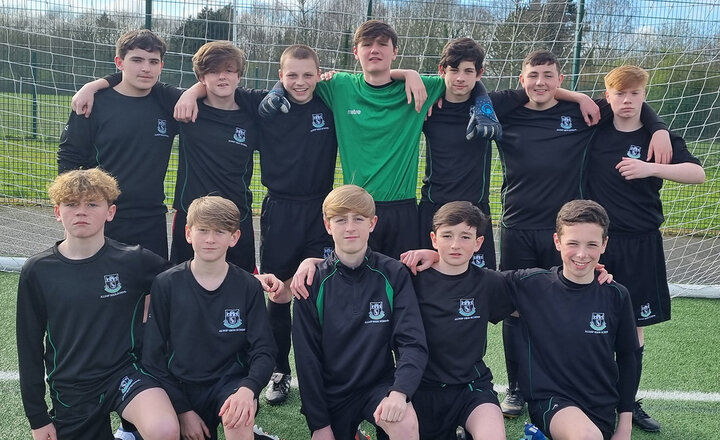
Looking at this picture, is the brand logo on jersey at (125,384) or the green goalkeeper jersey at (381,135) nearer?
the brand logo on jersey at (125,384)

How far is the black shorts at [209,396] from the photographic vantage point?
2.43 meters

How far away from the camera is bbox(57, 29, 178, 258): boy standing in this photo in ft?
10.5

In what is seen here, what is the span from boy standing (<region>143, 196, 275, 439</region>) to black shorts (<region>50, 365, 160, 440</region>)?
8 cm

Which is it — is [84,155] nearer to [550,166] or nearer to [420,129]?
[420,129]

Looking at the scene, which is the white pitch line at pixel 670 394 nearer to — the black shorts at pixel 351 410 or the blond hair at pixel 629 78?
the black shorts at pixel 351 410

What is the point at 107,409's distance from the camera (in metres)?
2.45

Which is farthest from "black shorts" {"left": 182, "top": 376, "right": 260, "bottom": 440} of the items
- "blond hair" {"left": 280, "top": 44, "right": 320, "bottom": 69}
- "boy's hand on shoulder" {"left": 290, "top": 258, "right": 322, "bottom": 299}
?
"blond hair" {"left": 280, "top": 44, "right": 320, "bottom": 69}

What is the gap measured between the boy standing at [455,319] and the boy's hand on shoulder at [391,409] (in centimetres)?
30

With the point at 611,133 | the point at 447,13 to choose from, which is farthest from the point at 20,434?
the point at 447,13

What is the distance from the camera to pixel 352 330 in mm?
2553

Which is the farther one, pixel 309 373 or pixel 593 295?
pixel 593 295

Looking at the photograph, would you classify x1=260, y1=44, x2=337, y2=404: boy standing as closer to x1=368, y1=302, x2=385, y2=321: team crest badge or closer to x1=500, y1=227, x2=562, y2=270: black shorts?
x1=368, y1=302, x2=385, y2=321: team crest badge

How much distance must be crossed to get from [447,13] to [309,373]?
162 inches

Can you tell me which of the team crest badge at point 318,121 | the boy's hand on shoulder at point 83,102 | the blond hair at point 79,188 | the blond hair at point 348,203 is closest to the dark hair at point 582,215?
the blond hair at point 348,203
